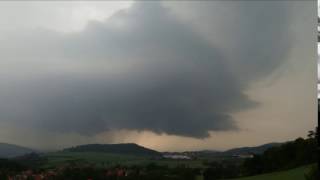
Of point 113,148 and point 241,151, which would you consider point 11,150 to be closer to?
point 113,148

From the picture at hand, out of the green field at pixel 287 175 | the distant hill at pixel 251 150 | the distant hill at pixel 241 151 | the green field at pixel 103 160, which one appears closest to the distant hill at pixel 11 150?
the green field at pixel 103 160

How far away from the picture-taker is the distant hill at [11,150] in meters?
4.21

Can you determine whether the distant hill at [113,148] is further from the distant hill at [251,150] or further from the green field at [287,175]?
the green field at [287,175]

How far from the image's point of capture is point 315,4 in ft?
15.5

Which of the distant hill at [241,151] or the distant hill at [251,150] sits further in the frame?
the distant hill at [251,150]

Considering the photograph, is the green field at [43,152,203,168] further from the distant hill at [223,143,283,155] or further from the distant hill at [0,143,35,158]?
the distant hill at [223,143,283,155]

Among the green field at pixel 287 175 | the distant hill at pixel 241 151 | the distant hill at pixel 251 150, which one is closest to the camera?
the distant hill at pixel 241 151

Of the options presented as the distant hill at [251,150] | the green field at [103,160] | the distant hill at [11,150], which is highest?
the distant hill at [251,150]

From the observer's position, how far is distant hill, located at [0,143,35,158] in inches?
166

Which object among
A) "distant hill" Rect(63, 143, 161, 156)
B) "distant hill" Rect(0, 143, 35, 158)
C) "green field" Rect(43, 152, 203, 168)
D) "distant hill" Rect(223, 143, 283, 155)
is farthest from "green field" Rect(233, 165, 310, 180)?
"distant hill" Rect(0, 143, 35, 158)

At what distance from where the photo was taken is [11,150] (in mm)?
4270

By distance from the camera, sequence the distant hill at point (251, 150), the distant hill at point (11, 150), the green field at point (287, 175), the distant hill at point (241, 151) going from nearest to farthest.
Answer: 1. the distant hill at point (11, 150)
2. the distant hill at point (241, 151)
3. the distant hill at point (251, 150)
4. the green field at point (287, 175)

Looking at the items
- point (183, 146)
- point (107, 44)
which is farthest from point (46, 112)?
point (183, 146)

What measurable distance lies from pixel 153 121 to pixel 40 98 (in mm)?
1013
